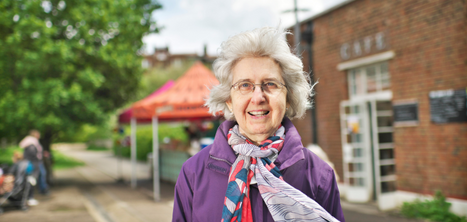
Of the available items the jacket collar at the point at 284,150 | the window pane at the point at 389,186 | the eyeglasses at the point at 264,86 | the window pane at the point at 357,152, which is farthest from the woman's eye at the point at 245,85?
the window pane at the point at 357,152

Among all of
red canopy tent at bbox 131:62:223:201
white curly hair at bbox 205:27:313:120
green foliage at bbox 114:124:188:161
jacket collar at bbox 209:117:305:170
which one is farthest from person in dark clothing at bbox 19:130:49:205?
jacket collar at bbox 209:117:305:170

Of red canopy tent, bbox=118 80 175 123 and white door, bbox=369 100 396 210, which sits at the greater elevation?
red canopy tent, bbox=118 80 175 123

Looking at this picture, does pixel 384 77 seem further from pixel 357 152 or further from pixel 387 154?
pixel 357 152

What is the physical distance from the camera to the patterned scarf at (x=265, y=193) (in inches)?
64.1

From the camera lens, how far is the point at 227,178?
1.76m

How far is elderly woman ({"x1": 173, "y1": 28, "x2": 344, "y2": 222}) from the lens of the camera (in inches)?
65.1

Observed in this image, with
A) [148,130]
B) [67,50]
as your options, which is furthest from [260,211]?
[148,130]

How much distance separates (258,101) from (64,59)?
961cm

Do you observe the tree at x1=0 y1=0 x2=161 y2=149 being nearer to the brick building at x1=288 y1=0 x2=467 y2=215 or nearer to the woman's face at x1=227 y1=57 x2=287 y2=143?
the brick building at x1=288 y1=0 x2=467 y2=215

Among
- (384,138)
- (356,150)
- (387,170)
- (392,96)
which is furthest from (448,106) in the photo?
(356,150)

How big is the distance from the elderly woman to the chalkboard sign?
544cm

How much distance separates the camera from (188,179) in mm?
1869

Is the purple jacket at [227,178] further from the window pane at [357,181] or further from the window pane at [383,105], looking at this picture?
the window pane at [357,181]

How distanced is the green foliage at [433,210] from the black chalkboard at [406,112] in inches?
57.1
